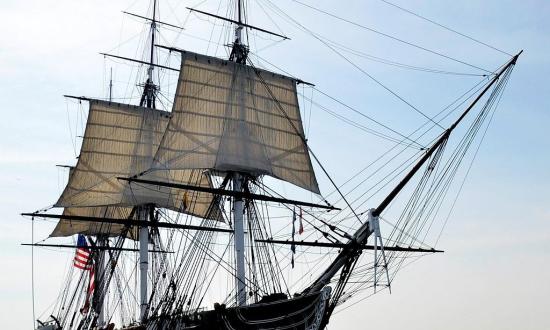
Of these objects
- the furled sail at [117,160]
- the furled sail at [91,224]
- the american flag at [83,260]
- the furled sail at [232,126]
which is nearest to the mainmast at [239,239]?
the furled sail at [232,126]

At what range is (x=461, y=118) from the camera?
36.2 metres

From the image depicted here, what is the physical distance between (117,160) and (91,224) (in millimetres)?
9244

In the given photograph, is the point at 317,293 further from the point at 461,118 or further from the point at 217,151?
the point at 217,151

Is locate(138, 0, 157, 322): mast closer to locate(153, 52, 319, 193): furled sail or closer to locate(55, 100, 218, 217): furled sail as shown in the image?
locate(55, 100, 218, 217): furled sail

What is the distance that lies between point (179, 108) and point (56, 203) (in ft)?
54.2

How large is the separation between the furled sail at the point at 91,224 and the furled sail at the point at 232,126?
58.1 ft

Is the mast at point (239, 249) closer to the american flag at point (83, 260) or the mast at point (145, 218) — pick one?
the mast at point (145, 218)

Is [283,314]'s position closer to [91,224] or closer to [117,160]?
[117,160]

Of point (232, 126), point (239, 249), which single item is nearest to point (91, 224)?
point (232, 126)

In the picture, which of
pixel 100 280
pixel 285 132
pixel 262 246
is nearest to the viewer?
pixel 262 246

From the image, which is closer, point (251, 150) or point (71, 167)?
point (251, 150)

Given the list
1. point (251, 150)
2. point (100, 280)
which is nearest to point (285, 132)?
point (251, 150)

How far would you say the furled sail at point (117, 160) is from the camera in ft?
194

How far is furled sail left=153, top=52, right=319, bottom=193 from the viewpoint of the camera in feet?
152
